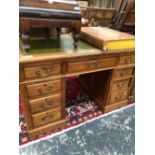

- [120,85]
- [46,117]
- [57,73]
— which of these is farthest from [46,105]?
[120,85]

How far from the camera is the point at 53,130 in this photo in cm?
135

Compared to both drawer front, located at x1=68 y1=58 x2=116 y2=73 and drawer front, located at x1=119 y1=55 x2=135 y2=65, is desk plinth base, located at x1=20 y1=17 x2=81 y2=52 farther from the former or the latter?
drawer front, located at x1=119 y1=55 x2=135 y2=65

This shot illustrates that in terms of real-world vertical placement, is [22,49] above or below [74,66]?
above

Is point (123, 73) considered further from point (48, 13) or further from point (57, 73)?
point (48, 13)

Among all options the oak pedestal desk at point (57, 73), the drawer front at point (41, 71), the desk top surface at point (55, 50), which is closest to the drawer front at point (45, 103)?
the oak pedestal desk at point (57, 73)

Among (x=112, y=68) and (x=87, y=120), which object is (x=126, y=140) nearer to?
(x=87, y=120)

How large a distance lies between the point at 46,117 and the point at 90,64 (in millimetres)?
617

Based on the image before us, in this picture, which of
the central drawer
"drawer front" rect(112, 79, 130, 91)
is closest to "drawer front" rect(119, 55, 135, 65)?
"drawer front" rect(112, 79, 130, 91)

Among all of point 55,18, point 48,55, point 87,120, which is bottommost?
point 87,120

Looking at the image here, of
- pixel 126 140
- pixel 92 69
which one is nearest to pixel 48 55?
pixel 92 69

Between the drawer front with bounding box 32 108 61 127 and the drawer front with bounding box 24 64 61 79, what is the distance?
386 millimetres

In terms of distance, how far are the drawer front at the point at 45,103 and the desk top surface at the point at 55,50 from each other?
1.21 ft

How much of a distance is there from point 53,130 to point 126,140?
718mm

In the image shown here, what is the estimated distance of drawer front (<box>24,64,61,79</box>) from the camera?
0.95 metres
